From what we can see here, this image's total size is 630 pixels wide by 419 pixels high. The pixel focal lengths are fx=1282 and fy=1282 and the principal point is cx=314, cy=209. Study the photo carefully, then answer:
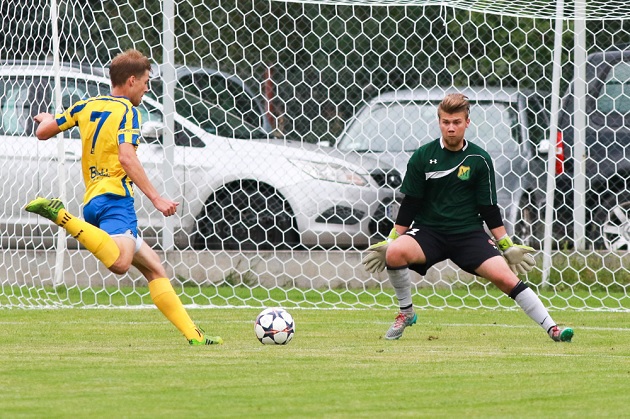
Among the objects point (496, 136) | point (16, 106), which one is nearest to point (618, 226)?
point (496, 136)

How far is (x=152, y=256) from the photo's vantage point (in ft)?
24.7

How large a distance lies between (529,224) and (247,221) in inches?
102

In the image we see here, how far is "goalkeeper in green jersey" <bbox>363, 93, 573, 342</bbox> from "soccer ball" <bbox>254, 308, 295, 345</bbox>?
0.76 metres

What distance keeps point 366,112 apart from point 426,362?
6.01 m

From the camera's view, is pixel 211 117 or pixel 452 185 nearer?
pixel 452 185

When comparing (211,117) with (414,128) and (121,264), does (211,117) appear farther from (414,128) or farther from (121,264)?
(121,264)

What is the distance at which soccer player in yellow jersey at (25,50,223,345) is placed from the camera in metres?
7.23

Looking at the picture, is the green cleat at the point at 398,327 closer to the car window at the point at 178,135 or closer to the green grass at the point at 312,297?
the green grass at the point at 312,297

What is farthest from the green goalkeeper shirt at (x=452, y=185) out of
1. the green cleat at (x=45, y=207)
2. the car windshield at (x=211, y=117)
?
the car windshield at (x=211, y=117)

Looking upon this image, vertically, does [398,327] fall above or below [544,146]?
below

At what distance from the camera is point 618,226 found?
1189 cm

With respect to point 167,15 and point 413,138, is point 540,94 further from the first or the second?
point 167,15

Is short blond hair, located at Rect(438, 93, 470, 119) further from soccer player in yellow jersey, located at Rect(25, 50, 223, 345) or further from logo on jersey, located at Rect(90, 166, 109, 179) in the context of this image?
logo on jersey, located at Rect(90, 166, 109, 179)

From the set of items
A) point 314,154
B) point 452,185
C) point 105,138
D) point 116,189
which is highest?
point 105,138
